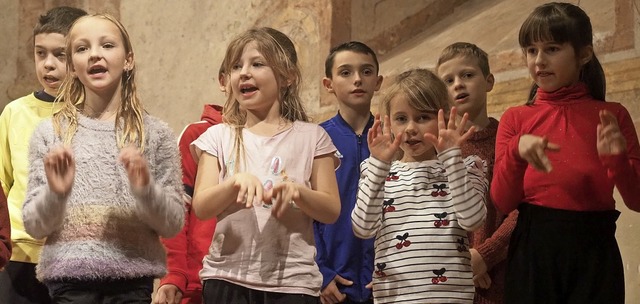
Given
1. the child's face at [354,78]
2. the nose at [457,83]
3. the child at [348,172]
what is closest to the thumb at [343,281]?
the child at [348,172]

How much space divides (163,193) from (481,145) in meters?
1.36

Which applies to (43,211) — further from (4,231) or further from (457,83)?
(457,83)

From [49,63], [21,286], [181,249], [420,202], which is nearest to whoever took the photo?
[420,202]

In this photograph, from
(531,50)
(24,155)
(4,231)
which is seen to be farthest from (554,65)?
(24,155)

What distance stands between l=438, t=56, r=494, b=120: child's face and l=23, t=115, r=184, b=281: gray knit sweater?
1.30m

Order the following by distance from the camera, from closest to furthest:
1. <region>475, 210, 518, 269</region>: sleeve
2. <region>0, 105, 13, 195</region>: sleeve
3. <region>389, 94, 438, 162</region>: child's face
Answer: <region>389, 94, 438, 162</region>: child's face < <region>475, 210, 518, 269</region>: sleeve < <region>0, 105, 13, 195</region>: sleeve

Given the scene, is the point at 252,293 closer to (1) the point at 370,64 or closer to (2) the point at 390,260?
(2) the point at 390,260

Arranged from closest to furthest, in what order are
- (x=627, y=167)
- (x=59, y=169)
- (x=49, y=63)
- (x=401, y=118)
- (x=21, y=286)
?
(x=59, y=169)
(x=627, y=167)
(x=401, y=118)
(x=21, y=286)
(x=49, y=63)

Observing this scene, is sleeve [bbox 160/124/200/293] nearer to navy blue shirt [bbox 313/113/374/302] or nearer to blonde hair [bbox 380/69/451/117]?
navy blue shirt [bbox 313/113/374/302]

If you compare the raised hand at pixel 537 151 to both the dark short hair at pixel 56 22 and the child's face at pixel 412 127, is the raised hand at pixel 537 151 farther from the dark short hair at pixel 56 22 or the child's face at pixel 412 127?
the dark short hair at pixel 56 22

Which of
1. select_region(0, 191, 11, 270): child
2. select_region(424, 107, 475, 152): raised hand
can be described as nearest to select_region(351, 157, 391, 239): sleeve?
select_region(424, 107, 475, 152): raised hand

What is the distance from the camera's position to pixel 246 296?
289 cm

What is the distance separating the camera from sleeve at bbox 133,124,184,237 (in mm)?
2709

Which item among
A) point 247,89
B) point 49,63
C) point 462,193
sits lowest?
point 462,193
